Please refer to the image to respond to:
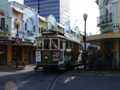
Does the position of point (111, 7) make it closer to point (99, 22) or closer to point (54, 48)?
point (99, 22)

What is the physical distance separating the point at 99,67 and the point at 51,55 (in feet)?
25.2

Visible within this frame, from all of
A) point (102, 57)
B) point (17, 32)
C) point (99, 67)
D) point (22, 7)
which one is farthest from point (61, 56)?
point (22, 7)

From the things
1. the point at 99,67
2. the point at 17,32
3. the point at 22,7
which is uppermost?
the point at 22,7

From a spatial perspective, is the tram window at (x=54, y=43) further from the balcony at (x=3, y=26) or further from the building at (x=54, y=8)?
the building at (x=54, y=8)

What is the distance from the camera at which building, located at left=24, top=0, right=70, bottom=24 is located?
82.9m

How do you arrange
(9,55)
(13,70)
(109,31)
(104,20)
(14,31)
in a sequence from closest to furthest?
1. (13,70)
2. (109,31)
3. (104,20)
4. (14,31)
5. (9,55)

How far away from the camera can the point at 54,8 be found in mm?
Result: 85125

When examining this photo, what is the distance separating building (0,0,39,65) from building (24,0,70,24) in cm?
3444

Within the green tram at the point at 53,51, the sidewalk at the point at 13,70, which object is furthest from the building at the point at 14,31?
the green tram at the point at 53,51

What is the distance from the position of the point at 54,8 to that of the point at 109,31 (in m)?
53.0

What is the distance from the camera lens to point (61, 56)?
90.3 feet

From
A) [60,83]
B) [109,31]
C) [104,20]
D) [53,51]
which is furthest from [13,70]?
[60,83]

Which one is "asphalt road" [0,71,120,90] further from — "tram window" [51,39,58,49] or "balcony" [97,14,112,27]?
"balcony" [97,14,112,27]

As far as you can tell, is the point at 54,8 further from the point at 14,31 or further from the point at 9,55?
the point at 9,55
